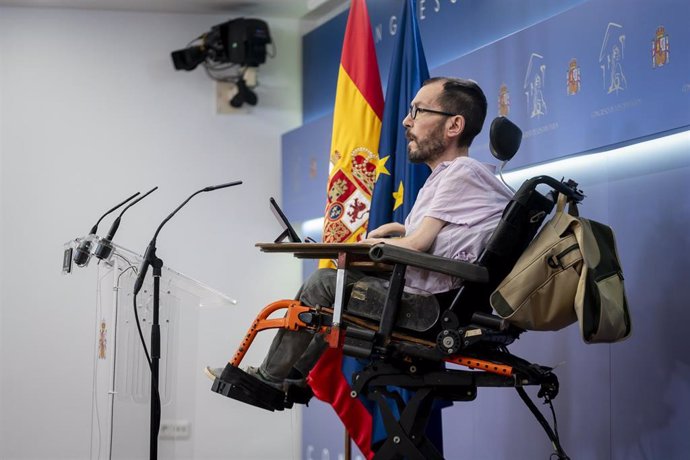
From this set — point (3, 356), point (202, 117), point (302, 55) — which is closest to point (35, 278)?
point (3, 356)

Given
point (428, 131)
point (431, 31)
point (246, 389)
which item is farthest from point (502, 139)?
point (431, 31)

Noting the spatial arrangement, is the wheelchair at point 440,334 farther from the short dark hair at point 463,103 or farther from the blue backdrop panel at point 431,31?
the blue backdrop panel at point 431,31

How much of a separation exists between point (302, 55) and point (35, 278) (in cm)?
217

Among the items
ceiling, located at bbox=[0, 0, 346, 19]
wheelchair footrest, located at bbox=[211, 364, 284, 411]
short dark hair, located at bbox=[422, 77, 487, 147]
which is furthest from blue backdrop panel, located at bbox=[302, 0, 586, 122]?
wheelchair footrest, located at bbox=[211, 364, 284, 411]

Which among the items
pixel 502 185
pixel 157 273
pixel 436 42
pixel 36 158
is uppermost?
pixel 436 42

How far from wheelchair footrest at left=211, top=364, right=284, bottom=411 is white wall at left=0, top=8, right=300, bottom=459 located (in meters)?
2.55

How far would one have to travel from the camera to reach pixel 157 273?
3486 mm

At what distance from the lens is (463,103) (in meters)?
3.01

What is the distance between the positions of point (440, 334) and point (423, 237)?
324 millimetres

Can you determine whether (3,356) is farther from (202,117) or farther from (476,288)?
(476,288)

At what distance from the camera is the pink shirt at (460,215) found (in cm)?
270

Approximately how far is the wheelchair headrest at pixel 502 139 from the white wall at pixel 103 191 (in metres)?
3.02

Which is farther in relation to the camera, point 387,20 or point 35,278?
point 35,278

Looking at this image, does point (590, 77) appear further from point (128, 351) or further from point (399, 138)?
point (128, 351)
